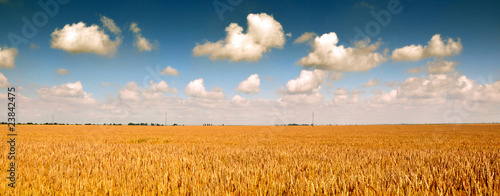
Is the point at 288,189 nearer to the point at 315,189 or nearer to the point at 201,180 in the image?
the point at 315,189

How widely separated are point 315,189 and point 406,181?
5.06ft

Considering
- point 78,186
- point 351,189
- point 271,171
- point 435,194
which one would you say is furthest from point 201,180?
point 435,194

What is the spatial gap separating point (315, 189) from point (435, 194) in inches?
64.3

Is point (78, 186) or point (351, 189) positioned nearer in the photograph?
point (351, 189)

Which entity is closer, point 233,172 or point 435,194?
point 435,194

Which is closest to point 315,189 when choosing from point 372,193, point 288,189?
point 288,189

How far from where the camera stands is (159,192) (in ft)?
11.6

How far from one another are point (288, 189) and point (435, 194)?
79.6 inches

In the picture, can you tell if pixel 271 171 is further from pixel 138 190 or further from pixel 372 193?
pixel 138 190

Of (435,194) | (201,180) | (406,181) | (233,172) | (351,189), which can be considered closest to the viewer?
(435,194)

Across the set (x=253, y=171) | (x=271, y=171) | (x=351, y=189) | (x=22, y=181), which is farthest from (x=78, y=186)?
(x=351, y=189)

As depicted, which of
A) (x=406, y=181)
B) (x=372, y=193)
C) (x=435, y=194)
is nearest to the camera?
(x=372, y=193)

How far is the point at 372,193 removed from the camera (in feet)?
10.3

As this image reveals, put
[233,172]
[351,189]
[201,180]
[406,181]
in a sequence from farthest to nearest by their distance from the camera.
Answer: [233,172] < [201,180] < [406,181] < [351,189]
